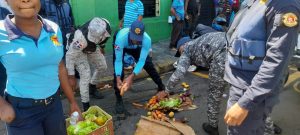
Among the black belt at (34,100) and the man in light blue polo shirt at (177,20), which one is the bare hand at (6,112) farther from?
the man in light blue polo shirt at (177,20)

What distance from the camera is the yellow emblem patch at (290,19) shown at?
181 cm

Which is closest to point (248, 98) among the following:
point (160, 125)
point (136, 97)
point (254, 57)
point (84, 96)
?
point (254, 57)

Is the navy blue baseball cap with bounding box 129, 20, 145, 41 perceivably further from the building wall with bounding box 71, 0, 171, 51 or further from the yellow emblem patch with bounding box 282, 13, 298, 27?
the building wall with bounding box 71, 0, 171, 51

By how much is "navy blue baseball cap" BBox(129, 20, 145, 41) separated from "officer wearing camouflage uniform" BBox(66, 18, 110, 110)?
340 mm

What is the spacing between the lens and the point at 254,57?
209cm

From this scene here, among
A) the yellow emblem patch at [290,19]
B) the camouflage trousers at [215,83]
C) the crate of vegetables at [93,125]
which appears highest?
the yellow emblem patch at [290,19]

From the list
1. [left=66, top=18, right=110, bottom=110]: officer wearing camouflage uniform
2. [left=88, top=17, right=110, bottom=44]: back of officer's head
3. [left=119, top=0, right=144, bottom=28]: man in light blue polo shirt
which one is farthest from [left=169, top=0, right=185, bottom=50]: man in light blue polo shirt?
[left=88, top=17, right=110, bottom=44]: back of officer's head

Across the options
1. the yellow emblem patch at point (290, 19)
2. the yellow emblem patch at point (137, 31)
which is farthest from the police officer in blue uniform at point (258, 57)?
the yellow emblem patch at point (137, 31)


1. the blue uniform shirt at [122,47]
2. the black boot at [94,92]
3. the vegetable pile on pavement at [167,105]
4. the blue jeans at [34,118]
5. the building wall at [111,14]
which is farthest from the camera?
the building wall at [111,14]

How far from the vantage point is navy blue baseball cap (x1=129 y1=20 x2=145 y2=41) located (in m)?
4.00

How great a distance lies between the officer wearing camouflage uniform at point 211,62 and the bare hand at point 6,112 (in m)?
2.09

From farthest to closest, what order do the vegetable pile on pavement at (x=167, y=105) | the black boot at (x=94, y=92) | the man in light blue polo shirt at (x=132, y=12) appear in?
1. the man in light blue polo shirt at (x=132, y=12)
2. the black boot at (x=94, y=92)
3. the vegetable pile on pavement at (x=167, y=105)

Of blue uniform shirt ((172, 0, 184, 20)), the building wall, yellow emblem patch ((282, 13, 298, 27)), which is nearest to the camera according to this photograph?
yellow emblem patch ((282, 13, 298, 27))

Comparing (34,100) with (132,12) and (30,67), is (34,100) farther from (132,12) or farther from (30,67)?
(132,12)
